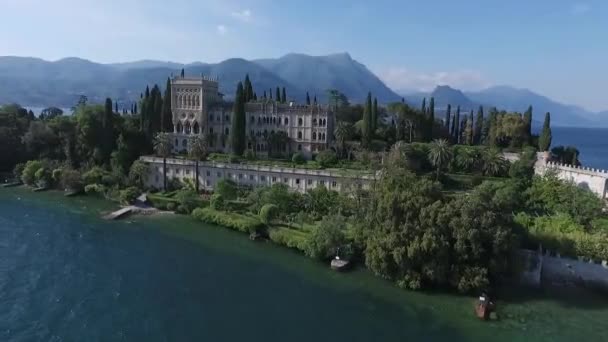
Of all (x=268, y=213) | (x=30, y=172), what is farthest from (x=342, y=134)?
(x=30, y=172)

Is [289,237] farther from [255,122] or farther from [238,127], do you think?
[255,122]

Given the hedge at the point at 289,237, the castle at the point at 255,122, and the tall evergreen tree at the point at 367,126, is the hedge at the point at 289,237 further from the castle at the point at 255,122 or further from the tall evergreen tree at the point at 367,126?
the castle at the point at 255,122

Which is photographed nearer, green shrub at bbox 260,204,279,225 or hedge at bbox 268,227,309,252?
hedge at bbox 268,227,309,252

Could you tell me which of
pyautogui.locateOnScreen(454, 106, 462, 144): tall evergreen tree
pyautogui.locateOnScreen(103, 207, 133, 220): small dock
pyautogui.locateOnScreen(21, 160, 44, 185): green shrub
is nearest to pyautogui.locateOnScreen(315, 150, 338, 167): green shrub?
pyautogui.locateOnScreen(103, 207, 133, 220): small dock

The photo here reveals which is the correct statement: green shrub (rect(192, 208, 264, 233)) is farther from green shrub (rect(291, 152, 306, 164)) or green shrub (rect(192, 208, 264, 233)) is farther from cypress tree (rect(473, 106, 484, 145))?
cypress tree (rect(473, 106, 484, 145))

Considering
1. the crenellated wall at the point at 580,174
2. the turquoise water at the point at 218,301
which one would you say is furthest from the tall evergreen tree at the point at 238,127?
the crenellated wall at the point at 580,174
